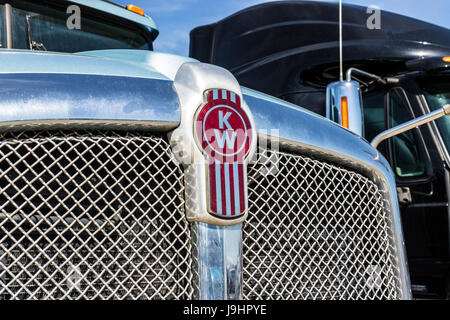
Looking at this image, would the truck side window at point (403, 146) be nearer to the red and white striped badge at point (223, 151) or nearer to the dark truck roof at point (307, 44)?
the dark truck roof at point (307, 44)

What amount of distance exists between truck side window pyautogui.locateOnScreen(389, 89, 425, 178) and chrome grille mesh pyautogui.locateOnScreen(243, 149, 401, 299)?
5.36ft

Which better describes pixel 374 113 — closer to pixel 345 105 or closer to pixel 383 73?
pixel 383 73

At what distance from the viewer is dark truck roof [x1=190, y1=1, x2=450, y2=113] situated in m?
4.05

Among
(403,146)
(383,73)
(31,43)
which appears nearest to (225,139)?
(31,43)

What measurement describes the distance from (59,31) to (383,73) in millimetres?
2265

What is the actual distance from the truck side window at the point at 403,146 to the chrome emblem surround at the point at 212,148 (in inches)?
91.0

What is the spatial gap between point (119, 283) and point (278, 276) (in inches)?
20.9

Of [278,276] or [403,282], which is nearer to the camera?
[278,276]

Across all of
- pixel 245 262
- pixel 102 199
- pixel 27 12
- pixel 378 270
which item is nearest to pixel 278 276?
pixel 245 262

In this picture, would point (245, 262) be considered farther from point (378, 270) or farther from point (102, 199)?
point (378, 270)

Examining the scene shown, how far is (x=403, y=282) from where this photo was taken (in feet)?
7.34


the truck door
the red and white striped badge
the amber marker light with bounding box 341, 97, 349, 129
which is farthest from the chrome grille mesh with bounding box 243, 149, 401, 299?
the truck door

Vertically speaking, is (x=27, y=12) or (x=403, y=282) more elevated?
(x=27, y=12)
